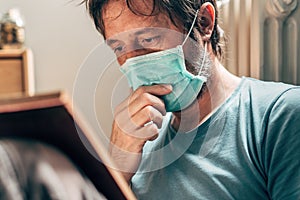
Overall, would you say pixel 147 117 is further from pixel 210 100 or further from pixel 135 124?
pixel 210 100

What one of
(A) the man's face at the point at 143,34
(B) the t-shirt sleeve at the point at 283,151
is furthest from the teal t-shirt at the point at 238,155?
(A) the man's face at the point at 143,34

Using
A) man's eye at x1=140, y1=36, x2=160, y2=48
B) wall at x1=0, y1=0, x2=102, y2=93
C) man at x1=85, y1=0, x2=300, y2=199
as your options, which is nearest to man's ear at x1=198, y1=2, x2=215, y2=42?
man at x1=85, y1=0, x2=300, y2=199

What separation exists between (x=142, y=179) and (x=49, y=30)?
104 cm

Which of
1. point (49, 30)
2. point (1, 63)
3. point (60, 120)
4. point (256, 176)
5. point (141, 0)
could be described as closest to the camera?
point (60, 120)

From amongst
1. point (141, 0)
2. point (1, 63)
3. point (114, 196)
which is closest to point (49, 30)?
point (1, 63)

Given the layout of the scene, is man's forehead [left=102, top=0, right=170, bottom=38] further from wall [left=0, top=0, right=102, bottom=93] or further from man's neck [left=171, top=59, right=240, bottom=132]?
wall [left=0, top=0, right=102, bottom=93]

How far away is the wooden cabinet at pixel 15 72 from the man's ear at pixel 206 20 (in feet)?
2.34

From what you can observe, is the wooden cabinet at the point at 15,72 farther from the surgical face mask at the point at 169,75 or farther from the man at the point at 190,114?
the surgical face mask at the point at 169,75

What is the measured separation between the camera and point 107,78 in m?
1.57

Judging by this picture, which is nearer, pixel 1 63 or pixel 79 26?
pixel 1 63

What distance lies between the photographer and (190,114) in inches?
38.9

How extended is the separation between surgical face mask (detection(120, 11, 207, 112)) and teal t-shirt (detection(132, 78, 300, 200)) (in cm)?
7

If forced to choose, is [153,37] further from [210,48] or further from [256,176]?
[256,176]

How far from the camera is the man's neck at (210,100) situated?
966 mm
